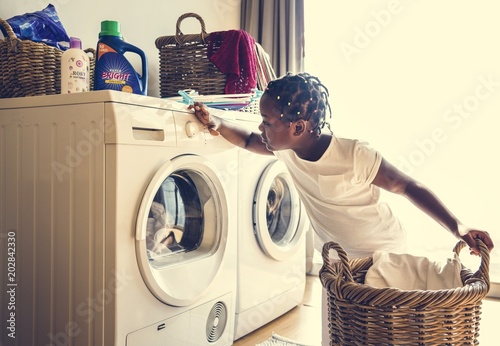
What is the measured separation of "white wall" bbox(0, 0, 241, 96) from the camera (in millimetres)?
1889

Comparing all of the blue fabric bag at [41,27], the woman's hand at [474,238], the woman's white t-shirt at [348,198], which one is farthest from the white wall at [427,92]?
the blue fabric bag at [41,27]

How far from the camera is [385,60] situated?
9.14 ft

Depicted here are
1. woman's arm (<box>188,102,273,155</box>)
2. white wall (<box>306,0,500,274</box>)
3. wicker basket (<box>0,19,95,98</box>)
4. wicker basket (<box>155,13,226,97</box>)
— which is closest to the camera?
wicker basket (<box>0,19,95,98</box>)

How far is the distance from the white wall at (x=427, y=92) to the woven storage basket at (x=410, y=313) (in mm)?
1644

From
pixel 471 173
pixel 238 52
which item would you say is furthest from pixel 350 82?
pixel 238 52

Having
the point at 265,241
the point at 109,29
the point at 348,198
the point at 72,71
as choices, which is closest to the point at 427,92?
the point at 265,241

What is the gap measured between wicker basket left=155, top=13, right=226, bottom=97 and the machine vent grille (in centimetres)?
93

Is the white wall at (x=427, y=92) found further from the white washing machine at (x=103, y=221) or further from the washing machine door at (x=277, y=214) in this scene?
the white washing machine at (x=103, y=221)

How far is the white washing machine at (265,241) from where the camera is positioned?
189 centimetres

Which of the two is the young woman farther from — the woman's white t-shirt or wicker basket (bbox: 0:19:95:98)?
wicker basket (bbox: 0:19:95:98)

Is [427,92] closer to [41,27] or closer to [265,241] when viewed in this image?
[265,241]

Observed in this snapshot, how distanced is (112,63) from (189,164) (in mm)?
437

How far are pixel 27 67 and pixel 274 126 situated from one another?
83cm

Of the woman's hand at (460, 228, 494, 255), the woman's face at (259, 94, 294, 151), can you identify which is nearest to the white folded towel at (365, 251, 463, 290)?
the woman's hand at (460, 228, 494, 255)
